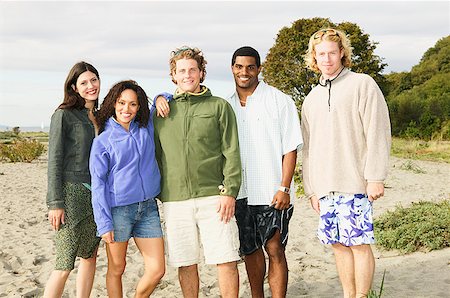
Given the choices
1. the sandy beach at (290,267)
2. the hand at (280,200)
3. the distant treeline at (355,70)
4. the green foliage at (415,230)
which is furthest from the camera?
the distant treeline at (355,70)

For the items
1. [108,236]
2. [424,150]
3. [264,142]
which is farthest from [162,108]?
[424,150]

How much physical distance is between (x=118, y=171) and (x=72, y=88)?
2.41 ft

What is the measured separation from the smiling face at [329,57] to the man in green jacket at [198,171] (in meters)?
0.73

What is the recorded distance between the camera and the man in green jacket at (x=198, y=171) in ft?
13.5

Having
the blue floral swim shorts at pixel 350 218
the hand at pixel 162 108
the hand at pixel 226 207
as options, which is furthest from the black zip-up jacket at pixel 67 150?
the blue floral swim shorts at pixel 350 218

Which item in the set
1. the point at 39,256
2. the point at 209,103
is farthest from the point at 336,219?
the point at 39,256

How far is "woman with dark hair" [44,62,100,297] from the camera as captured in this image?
4102mm

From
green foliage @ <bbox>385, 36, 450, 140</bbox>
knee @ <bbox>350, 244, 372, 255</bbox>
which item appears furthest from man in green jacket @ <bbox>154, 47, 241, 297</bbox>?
green foliage @ <bbox>385, 36, 450, 140</bbox>

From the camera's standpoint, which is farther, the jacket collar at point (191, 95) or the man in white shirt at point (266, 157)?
the man in white shirt at point (266, 157)

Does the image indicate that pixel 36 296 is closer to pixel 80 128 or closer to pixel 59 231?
pixel 59 231

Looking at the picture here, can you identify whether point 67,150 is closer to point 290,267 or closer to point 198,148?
point 198,148

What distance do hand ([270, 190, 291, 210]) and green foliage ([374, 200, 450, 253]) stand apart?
126 inches

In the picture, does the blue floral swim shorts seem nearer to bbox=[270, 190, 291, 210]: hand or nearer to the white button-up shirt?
bbox=[270, 190, 291, 210]: hand

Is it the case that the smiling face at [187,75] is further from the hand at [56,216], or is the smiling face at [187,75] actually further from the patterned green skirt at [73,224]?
the hand at [56,216]
